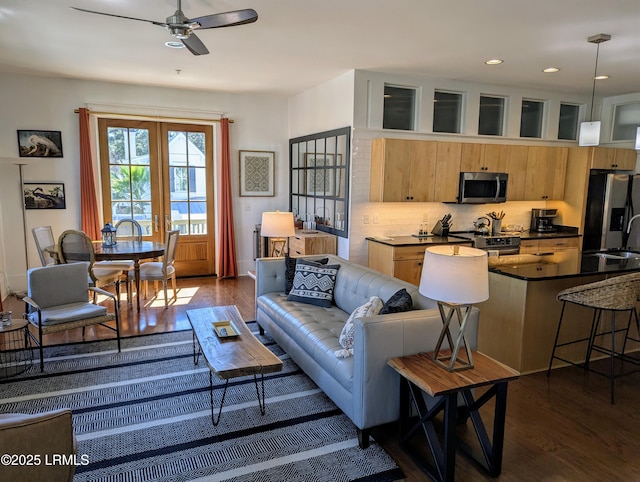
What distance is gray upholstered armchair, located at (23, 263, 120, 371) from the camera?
11.6 ft

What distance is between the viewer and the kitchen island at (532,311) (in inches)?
137

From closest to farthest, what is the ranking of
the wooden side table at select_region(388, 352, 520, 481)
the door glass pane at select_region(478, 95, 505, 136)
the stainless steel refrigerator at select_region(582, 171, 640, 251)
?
the wooden side table at select_region(388, 352, 520, 481) < the door glass pane at select_region(478, 95, 505, 136) < the stainless steel refrigerator at select_region(582, 171, 640, 251)

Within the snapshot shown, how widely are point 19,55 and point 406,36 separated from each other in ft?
13.5

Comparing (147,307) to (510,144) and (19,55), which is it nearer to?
(19,55)

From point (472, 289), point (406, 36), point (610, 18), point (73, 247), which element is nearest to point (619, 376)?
point (472, 289)

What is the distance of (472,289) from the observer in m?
2.22

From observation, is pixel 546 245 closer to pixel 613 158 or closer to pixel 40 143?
pixel 613 158

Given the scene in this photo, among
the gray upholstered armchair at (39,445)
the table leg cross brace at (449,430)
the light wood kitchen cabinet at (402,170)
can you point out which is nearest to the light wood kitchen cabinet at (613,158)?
the light wood kitchen cabinet at (402,170)

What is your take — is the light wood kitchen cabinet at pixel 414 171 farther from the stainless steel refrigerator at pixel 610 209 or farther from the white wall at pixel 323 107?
→ the stainless steel refrigerator at pixel 610 209

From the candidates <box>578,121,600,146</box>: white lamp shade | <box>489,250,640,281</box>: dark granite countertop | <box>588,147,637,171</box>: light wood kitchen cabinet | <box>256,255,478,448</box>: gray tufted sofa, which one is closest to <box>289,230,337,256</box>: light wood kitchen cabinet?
<box>256,255,478,448</box>: gray tufted sofa

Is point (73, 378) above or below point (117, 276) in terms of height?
below

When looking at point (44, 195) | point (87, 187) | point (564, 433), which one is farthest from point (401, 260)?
point (44, 195)

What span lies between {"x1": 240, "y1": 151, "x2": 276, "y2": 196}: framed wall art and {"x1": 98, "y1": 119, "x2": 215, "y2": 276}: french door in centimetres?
52

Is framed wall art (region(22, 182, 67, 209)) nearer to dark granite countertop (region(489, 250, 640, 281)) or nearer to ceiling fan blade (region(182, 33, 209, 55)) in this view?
ceiling fan blade (region(182, 33, 209, 55))
